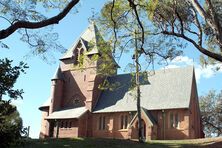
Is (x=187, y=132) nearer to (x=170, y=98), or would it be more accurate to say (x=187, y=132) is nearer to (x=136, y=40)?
(x=170, y=98)

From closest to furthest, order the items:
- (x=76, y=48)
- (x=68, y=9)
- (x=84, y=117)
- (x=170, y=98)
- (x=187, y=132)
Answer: (x=68, y=9) < (x=187, y=132) < (x=170, y=98) < (x=84, y=117) < (x=76, y=48)

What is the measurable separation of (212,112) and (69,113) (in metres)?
22.7

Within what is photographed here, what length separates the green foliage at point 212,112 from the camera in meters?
55.3

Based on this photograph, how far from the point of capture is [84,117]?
46.3 m

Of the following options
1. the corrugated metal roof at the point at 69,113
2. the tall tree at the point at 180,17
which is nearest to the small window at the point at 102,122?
the corrugated metal roof at the point at 69,113

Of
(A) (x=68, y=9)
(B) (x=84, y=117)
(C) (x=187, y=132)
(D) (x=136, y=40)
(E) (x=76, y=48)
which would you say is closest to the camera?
(A) (x=68, y=9)

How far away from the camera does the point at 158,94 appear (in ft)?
147

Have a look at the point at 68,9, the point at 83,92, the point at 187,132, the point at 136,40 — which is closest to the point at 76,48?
the point at 83,92

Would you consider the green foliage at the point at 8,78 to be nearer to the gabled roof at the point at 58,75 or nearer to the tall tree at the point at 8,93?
the tall tree at the point at 8,93

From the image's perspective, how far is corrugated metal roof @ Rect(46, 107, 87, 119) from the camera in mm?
45969

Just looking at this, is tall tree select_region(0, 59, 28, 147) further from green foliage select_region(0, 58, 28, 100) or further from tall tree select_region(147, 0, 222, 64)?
tall tree select_region(147, 0, 222, 64)

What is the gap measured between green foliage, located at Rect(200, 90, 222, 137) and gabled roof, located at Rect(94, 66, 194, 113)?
12.6 meters

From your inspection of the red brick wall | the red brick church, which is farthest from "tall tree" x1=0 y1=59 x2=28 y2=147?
the red brick wall

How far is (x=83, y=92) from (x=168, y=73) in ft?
38.3
